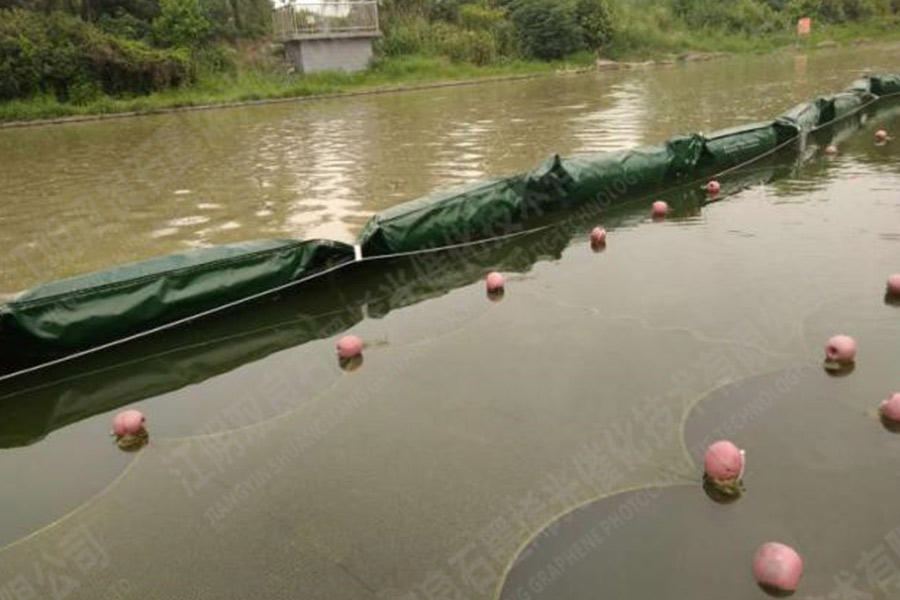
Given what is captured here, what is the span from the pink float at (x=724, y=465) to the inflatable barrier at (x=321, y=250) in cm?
520

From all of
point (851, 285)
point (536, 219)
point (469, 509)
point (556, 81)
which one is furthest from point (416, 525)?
point (556, 81)

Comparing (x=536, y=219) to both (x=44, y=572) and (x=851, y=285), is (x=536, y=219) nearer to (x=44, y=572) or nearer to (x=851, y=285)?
(x=851, y=285)

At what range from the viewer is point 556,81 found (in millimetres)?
37438

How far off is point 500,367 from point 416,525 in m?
2.21

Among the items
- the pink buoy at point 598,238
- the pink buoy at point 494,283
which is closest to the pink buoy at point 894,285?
the pink buoy at point 598,238

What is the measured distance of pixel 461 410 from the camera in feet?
19.0

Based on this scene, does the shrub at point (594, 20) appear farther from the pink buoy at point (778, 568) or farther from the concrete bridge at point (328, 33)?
the pink buoy at point (778, 568)

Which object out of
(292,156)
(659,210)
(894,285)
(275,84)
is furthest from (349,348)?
(275,84)

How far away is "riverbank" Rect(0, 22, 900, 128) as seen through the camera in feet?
99.1

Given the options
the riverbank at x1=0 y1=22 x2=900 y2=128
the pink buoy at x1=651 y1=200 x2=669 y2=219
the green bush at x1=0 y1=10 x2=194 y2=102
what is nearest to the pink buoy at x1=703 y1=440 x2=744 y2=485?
the pink buoy at x1=651 y1=200 x2=669 y2=219

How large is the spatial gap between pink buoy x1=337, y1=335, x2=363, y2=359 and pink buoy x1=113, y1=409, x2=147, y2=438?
1.97 meters

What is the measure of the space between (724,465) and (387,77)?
3762 centimetres

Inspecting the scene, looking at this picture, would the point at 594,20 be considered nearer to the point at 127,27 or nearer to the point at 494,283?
the point at 127,27

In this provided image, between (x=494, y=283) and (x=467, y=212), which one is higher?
(x=467, y=212)
